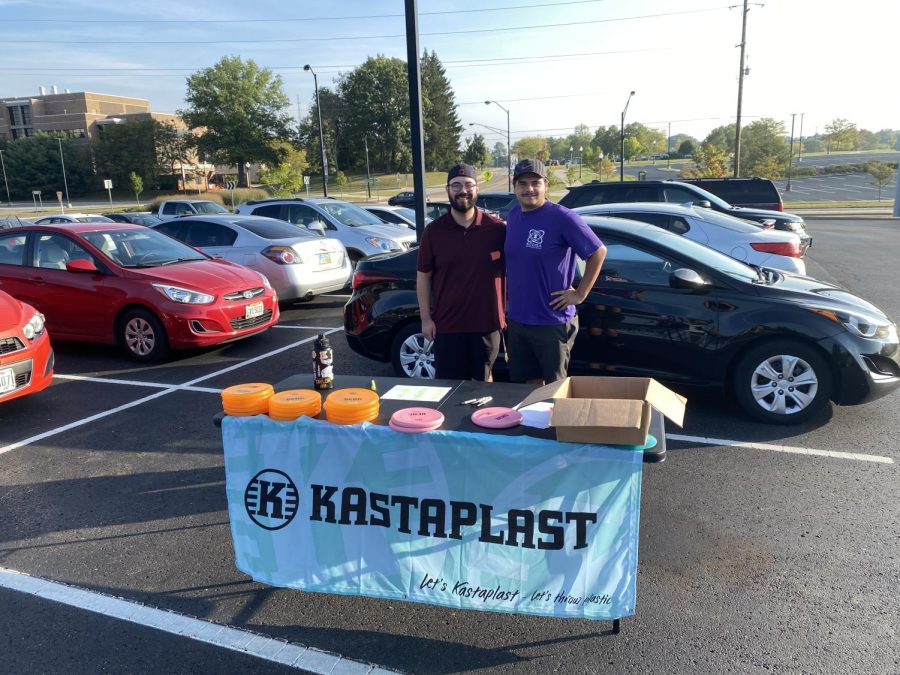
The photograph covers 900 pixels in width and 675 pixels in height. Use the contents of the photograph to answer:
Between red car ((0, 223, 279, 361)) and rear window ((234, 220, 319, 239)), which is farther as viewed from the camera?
rear window ((234, 220, 319, 239))

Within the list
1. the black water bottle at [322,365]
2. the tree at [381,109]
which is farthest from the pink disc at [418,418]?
the tree at [381,109]

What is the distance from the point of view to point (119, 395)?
20.6 ft

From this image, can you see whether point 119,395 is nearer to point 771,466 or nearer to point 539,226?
point 539,226

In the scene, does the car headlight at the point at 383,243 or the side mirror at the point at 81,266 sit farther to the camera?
the car headlight at the point at 383,243

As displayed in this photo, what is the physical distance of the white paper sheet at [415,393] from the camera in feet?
10.3

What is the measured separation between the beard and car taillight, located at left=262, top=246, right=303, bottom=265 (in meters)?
6.38

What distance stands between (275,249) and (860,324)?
7647mm

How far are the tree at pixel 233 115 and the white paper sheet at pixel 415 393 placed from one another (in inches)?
3021

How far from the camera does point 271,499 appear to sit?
2939 millimetres

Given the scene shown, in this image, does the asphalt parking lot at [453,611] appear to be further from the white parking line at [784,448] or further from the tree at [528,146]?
the tree at [528,146]

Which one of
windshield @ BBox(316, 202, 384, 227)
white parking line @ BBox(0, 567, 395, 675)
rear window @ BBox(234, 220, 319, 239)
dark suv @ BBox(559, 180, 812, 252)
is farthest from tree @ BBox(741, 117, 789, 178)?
white parking line @ BBox(0, 567, 395, 675)

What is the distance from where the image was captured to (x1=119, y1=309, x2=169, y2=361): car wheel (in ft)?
23.7

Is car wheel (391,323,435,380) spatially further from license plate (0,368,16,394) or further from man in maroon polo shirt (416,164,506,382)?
license plate (0,368,16,394)

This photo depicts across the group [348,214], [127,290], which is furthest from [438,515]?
[348,214]
